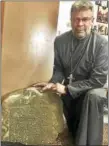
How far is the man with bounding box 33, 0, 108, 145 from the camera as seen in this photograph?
1.33 meters

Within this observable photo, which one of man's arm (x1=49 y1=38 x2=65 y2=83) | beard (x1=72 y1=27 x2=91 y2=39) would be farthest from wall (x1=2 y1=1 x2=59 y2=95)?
beard (x1=72 y1=27 x2=91 y2=39)

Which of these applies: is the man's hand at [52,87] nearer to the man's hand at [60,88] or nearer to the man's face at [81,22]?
the man's hand at [60,88]

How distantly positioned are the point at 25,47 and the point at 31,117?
33cm

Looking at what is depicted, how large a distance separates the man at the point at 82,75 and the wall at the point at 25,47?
0.16 feet

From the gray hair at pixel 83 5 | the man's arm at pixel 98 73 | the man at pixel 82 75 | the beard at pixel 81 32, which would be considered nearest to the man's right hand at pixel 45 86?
the man at pixel 82 75

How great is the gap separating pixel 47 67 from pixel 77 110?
0.24m

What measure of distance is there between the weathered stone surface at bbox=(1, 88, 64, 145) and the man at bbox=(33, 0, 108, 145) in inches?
1.7

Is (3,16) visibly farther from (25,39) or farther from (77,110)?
(77,110)

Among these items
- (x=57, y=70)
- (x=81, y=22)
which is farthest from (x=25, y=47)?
(x=81, y=22)

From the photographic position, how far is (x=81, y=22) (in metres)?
1.36

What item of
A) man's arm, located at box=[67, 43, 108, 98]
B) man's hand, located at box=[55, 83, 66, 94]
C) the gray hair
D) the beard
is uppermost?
the gray hair

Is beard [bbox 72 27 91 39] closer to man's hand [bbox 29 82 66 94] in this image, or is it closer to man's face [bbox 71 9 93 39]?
man's face [bbox 71 9 93 39]

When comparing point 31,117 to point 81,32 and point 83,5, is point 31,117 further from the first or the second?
point 83,5

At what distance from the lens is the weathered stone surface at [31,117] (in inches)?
54.8
